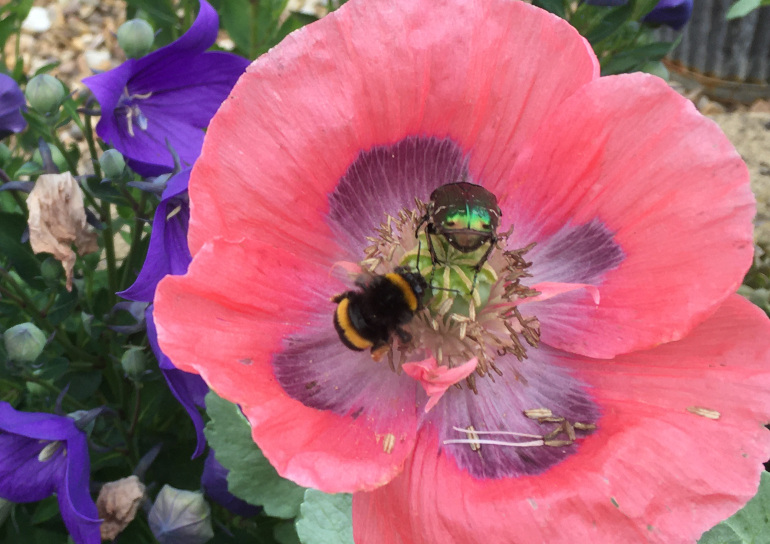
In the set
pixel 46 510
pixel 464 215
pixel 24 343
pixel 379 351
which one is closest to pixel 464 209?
pixel 464 215

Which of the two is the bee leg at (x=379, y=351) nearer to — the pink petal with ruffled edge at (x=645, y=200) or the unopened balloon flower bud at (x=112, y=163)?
the pink petal with ruffled edge at (x=645, y=200)

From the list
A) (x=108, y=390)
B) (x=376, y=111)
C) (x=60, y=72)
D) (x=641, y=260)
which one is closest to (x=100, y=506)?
(x=108, y=390)

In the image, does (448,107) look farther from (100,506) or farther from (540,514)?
(100,506)

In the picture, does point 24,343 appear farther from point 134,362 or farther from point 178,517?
point 178,517

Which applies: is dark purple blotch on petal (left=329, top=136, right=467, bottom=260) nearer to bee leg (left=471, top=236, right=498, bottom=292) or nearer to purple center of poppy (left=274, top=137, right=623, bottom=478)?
purple center of poppy (left=274, top=137, right=623, bottom=478)

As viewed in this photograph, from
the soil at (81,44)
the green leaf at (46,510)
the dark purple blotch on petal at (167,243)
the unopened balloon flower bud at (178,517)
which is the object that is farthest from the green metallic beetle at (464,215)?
the soil at (81,44)
